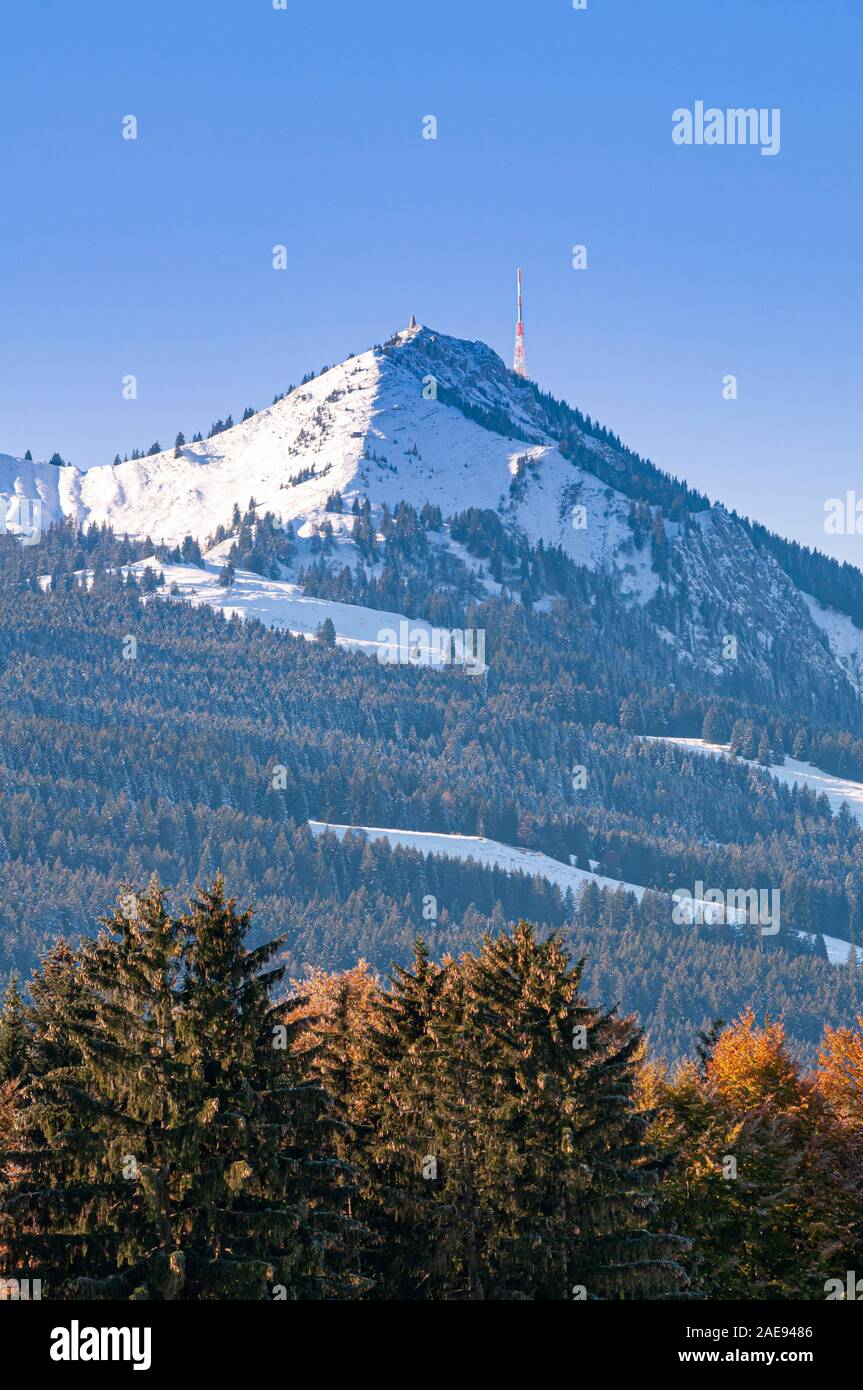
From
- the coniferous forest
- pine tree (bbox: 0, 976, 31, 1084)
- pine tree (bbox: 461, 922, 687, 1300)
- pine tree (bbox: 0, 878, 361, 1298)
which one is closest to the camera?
pine tree (bbox: 0, 878, 361, 1298)

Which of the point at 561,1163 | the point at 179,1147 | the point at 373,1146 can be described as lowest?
the point at 561,1163

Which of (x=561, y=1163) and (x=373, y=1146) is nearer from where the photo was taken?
(x=561, y=1163)

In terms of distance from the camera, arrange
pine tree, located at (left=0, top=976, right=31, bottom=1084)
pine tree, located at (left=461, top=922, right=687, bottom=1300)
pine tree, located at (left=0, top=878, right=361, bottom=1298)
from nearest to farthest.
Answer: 1. pine tree, located at (left=0, top=878, right=361, bottom=1298)
2. pine tree, located at (left=461, top=922, right=687, bottom=1300)
3. pine tree, located at (left=0, top=976, right=31, bottom=1084)

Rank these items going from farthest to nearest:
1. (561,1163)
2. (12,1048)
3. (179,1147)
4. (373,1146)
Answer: (12,1048) < (373,1146) < (561,1163) < (179,1147)

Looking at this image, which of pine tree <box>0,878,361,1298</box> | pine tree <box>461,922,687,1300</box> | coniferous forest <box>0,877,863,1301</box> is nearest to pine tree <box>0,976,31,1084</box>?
coniferous forest <box>0,877,863,1301</box>

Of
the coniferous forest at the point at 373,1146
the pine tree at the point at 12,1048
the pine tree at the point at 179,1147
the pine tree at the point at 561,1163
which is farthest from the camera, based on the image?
the pine tree at the point at 12,1048

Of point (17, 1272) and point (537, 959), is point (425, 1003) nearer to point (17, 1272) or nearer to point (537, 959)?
point (537, 959)

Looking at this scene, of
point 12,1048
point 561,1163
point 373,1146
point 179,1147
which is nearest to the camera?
point 179,1147

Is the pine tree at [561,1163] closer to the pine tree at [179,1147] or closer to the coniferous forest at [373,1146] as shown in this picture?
the coniferous forest at [373,1146]

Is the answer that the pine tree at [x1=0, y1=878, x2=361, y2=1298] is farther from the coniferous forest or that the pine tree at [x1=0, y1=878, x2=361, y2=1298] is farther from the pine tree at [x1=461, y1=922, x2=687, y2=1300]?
the pine tree at [x1=461, y1=922, x2=687, y2=1300]

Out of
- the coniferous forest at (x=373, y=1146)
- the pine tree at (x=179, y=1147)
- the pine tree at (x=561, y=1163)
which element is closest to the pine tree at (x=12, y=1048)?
the coniferous forest at (x=373, y=1146)

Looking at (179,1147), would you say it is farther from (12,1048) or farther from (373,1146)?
(12,1048)

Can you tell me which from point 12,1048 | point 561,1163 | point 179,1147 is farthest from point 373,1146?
point 12,1048

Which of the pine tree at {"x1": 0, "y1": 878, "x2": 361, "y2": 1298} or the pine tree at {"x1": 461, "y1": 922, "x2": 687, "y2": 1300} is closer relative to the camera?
the pine tree at {"x1": 0, "y1": 878, "x2": 361, "y2": 1298}
